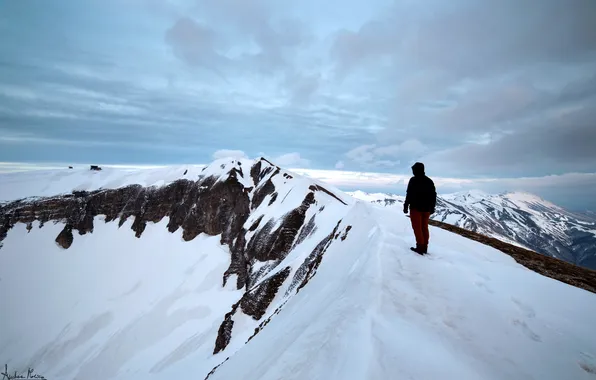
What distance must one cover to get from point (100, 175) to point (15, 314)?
53862 millimetres

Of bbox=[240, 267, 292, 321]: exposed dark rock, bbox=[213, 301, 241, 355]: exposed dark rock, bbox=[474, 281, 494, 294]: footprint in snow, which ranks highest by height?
bbox=[474, 281, 494, 294]: footprint in snow

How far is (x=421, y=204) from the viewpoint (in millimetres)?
9750

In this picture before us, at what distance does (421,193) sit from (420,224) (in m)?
1.15

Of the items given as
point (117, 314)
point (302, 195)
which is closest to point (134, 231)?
point (117, 314)

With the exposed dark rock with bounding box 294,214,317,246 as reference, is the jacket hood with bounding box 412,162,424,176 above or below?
above

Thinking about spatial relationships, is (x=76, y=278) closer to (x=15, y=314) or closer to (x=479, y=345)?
(x=15, y=314)

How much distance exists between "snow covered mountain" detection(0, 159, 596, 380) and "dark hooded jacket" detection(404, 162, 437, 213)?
180cm

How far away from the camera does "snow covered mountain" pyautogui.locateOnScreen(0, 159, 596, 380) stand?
17.6ft

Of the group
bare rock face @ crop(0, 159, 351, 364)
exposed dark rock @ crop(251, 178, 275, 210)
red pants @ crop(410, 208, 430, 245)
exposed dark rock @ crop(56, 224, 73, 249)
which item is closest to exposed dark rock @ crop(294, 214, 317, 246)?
bare rock face @ crop(0, 159, 351, 364)

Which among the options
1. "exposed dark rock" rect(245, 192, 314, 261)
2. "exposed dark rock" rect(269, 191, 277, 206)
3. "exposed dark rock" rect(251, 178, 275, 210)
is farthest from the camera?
"exposed dark rock" rect(251, 178, 275, 210)

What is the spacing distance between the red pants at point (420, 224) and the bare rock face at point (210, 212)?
35.4 m

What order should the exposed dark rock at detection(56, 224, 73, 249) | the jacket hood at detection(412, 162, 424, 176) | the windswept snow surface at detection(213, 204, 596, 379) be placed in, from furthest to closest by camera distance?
the exposed dark rock at detection(56, 224, 73, 249) → the jacket hood at detection(412, 162, 424, 176) → the windswept snow surface at detection(213, 204, 596, 379)

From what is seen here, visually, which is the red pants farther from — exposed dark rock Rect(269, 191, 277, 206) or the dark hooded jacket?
exposed dark rock Rect(269, 191, 277, 206)

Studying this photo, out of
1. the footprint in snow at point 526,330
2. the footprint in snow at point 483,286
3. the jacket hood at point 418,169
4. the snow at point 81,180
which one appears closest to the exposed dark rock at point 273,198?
the snow at point 81,180
